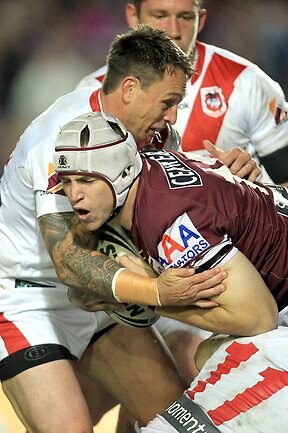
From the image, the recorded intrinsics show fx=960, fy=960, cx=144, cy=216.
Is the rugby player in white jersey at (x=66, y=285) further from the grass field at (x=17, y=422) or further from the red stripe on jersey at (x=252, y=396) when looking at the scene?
the grass field at (x=17, y=422)

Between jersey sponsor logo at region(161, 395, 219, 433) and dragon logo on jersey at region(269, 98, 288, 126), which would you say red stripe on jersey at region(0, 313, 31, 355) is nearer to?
jersey sponsor logo at region(161, 395, 219, 433)

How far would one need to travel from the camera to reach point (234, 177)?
11.2 feet

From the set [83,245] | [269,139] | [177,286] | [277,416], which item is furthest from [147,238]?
[269,139]

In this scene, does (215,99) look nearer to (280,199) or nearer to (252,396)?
(280,199)

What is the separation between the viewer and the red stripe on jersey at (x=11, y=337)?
391cm

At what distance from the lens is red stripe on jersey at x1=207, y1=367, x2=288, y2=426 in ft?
10.2

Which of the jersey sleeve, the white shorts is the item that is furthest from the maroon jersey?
the jersey sleeve

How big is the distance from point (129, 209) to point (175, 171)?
0.68ft

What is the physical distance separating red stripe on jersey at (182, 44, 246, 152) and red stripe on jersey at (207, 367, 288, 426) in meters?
1.99

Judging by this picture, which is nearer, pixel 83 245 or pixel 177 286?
pixel 177 286

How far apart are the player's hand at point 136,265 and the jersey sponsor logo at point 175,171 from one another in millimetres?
369

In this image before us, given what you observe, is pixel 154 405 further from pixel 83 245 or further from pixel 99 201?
pixel 99 201

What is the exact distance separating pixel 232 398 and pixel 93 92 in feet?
4.68

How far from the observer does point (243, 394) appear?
3.16m
